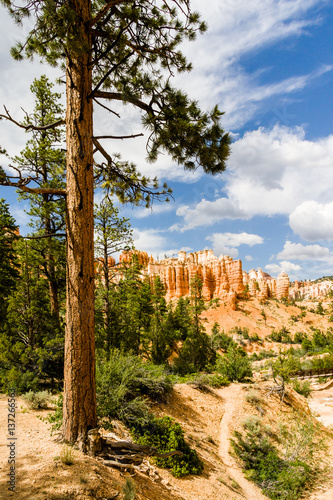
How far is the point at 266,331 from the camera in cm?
5288

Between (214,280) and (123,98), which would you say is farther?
(214,280)

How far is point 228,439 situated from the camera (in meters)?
9.03

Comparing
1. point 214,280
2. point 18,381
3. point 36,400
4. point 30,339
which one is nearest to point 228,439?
point 36,400

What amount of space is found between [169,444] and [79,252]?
5.26 metres

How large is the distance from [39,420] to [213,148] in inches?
262

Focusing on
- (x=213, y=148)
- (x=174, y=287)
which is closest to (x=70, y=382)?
(x=213, y=148)

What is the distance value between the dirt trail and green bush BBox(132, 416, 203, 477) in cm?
148

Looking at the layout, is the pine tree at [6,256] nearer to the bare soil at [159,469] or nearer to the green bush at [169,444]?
the bare soil at [159,469]

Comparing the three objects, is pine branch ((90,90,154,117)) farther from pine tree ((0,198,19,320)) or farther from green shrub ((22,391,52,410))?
pine tree ((0,198,19,320))

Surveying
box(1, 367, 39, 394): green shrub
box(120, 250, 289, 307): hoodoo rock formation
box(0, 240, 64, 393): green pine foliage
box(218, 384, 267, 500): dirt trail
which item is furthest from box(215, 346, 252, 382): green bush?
box(120, 250, 289, 307): hoodoo rock formation

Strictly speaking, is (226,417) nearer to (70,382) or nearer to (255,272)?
(70,382)

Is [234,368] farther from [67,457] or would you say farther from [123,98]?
[123,98]

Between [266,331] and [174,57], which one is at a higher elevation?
[174,57]

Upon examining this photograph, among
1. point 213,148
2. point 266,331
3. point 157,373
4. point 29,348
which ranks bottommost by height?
point 266,331
